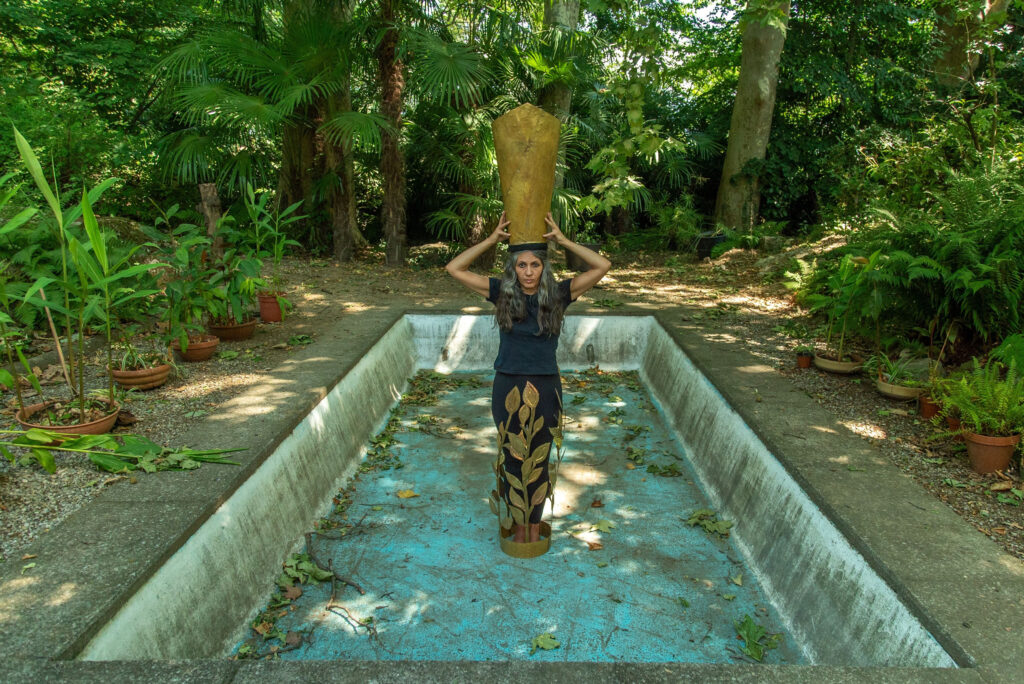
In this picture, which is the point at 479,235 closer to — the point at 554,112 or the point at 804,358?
the point at 554,112

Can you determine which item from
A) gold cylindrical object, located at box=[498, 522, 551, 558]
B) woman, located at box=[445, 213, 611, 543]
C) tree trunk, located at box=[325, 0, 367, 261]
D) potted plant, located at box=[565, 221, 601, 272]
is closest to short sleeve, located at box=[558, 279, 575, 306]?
woman, located at box=[445, 213, 611, 543]

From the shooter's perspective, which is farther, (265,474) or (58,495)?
(265,474)

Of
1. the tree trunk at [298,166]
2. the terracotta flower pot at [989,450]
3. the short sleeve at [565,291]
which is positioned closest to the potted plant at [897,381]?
the terracotta flower pot at [989,450]

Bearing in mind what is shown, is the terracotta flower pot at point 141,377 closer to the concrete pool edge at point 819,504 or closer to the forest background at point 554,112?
the concrete pool edge at point 819,504

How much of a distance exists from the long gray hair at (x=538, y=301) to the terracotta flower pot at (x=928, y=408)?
2642mm

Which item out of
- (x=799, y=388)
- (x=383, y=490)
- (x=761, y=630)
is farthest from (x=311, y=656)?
(x=799, y=388)

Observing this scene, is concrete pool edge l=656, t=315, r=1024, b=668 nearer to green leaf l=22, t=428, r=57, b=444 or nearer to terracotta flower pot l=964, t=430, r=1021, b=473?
terracotta flower pot l=964, t=430, r=1021, b=473

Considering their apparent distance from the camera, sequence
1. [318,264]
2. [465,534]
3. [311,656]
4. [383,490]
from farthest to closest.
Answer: [318,264], [383,490], [465,534], [311,656]

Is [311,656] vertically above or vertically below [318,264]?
below

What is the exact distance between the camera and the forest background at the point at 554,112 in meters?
5.83

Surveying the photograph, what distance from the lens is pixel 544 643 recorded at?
10.3 feet

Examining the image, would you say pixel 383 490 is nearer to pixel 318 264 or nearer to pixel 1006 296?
pixel 1006 296

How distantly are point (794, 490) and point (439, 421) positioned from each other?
3.44 metres

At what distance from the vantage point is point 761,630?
3.23 m
